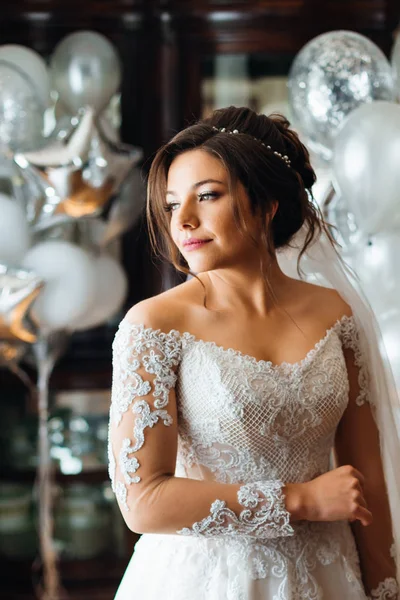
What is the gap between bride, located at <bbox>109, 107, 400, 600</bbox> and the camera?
141cm

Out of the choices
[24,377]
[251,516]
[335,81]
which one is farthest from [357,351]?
[24,377]

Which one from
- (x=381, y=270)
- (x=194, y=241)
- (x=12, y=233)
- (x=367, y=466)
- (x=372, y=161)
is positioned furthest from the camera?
(x=12, y=233)

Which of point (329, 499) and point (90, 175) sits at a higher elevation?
point (90, 175)

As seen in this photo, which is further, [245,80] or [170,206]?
[245,80]

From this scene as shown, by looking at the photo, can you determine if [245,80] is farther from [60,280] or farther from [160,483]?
[160,483]

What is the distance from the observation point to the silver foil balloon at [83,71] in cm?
328

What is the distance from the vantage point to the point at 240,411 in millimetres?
1470

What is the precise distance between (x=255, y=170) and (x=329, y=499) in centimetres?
Result: 58

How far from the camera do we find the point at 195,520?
4.56ft

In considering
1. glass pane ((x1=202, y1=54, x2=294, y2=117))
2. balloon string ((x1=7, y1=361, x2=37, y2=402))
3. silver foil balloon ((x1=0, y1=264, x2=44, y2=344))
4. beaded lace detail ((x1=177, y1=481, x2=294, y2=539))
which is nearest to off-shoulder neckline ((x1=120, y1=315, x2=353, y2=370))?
beaded lace detail ((x1=177, y1=481, x2=294, y2=539))

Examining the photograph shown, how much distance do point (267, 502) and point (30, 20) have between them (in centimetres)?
288

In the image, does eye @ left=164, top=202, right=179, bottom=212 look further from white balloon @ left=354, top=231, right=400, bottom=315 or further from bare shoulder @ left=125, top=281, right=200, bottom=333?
white balloon @ left=354, top=231, right=400, bottom=315

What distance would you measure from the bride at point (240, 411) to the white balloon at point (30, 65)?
1772mm

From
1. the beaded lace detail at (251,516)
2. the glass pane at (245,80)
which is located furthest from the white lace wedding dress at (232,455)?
the glass pane at (245,80)
